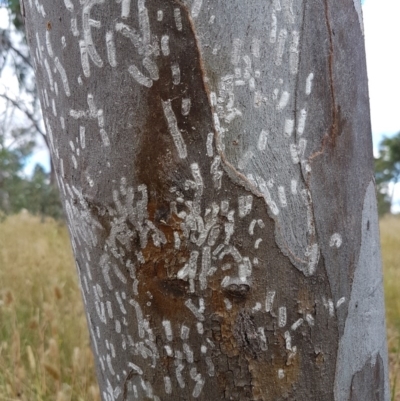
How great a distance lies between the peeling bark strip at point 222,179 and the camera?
24.5 inches

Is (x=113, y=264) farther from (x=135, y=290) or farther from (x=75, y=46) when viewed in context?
(x=75, y=46)

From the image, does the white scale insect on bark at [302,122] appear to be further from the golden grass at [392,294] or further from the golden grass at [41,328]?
the golden grass at [392,294]

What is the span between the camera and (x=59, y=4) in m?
0.67

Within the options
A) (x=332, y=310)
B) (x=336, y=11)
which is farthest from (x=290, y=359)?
(x=336, y=11)

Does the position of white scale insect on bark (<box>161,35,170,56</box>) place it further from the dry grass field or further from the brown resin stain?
the dry grass field

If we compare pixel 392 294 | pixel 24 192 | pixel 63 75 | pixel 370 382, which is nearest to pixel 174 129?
pixel 63 75

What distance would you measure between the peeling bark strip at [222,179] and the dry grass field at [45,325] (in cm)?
73

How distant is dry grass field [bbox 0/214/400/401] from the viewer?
1.57m

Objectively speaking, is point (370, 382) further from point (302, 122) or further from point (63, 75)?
point (63, 75)

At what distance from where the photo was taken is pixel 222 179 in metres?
0.63

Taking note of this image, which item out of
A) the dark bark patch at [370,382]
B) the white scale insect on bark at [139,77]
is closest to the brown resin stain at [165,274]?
the white scale insect on bark at [139,77]

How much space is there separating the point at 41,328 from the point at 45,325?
7 cm

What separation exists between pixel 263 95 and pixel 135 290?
31cm

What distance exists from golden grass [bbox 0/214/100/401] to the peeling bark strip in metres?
0.88
